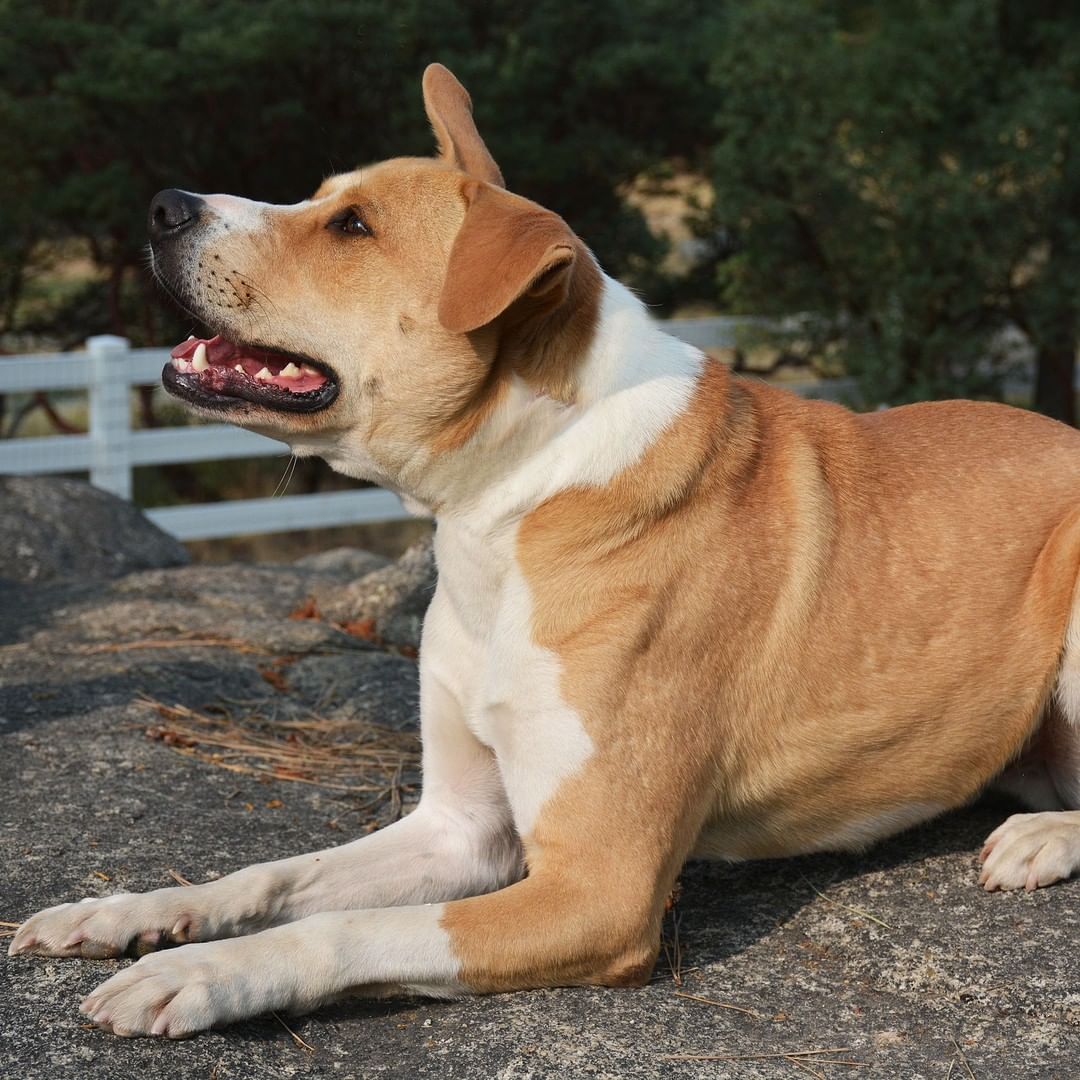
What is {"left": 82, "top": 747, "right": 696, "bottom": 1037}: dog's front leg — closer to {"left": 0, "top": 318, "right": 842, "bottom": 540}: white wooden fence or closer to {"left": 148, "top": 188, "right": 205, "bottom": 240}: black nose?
{"left": 148, "top": 188, "right": 205, "bottom": 240}: black nose

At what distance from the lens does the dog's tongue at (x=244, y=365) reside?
11.7ft

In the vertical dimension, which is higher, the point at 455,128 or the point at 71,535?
the point at 455,128

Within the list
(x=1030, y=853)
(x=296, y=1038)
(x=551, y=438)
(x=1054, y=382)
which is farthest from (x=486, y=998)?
(x=1054, y=382)

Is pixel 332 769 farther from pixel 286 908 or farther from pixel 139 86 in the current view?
pixel 139 86

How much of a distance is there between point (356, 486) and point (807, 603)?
957 centimetres

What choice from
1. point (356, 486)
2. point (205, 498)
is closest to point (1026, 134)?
point (356, 486)

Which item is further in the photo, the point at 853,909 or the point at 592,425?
the point at 853,909

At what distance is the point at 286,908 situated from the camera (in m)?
3.47

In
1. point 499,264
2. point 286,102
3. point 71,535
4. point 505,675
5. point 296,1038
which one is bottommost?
point 71,535

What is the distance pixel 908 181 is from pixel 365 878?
869cm

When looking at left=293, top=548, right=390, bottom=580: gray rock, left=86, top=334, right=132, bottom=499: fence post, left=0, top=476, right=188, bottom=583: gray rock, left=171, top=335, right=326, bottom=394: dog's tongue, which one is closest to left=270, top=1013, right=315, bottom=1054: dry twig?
left=171, top=335, right=326, bottom=394: dog's tongue

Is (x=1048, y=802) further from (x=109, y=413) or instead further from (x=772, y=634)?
(x=109, y=413)

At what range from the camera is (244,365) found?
3619 mm

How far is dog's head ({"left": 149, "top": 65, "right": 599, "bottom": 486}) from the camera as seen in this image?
3.45 metres
